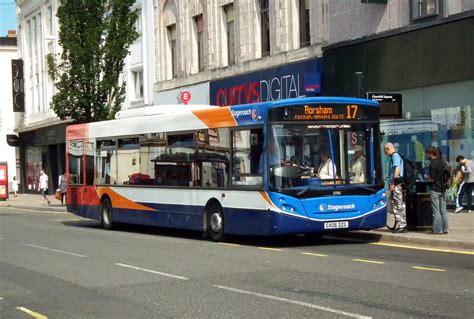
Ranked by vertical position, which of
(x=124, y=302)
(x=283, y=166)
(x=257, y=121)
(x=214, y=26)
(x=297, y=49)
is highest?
(x=214, y=26)

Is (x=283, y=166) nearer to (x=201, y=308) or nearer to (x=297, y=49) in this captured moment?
(x=201, y=308)

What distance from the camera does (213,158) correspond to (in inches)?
610

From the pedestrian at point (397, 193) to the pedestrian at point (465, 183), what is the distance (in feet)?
16.5

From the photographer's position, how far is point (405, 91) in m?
21.4

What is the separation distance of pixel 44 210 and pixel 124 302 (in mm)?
25878

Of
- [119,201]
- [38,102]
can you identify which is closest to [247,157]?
[119,201]

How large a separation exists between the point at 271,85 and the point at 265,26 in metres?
3.01

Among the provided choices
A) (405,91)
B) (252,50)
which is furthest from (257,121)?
(252,50)

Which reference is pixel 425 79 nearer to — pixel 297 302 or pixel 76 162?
pixel 76 162

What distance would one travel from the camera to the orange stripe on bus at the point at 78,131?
21.8m

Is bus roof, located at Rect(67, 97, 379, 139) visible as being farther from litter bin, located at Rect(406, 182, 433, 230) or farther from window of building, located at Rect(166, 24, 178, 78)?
window of building, located at Rect(166, 24, 178, 78)

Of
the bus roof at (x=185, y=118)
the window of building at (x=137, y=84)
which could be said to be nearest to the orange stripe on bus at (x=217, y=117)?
the bus roof at (x=185, y=118)

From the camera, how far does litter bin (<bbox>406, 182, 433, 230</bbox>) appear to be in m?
15.2

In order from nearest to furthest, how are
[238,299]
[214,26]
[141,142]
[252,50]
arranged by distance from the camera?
[238,299] < [141,142] < [252,50] < [214,26]
